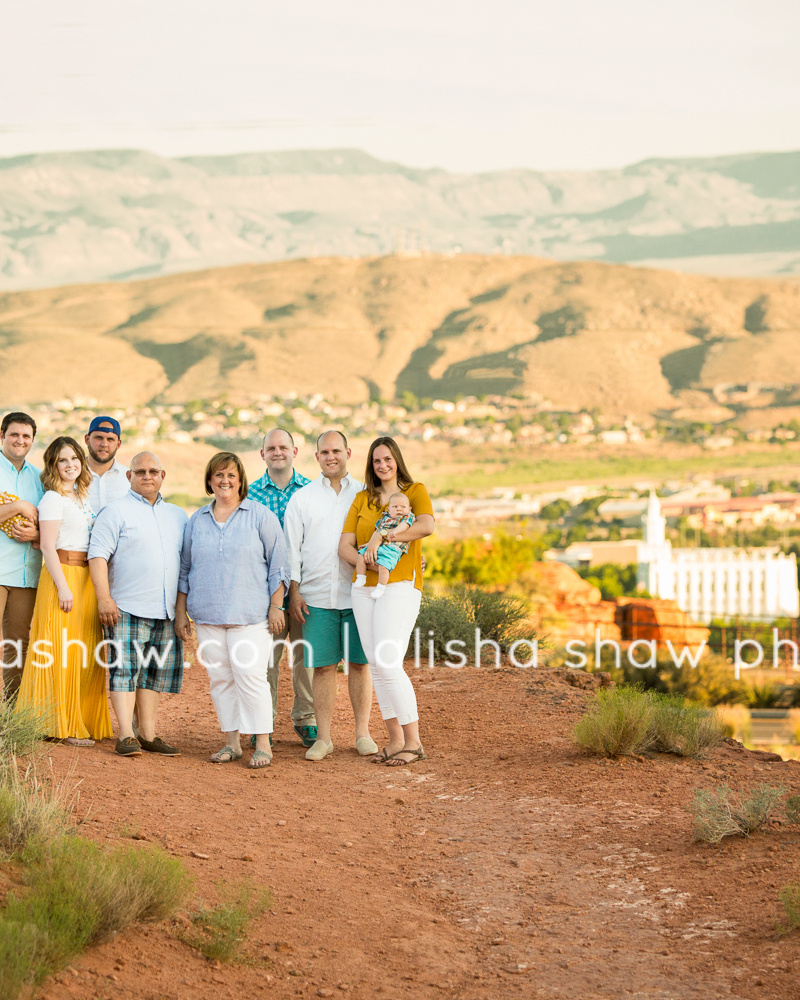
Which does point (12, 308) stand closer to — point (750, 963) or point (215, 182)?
point (215, 182)

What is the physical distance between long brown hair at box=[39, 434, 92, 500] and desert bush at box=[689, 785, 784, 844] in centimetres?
342

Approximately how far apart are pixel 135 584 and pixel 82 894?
2.57 m

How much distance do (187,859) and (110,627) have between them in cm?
175

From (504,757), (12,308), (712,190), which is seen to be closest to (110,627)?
(504,757)

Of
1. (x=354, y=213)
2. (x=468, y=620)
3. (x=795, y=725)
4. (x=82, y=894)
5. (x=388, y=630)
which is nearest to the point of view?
(x=82, y=894)

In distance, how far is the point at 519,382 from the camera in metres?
102

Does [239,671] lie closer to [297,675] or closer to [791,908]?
[297,675]

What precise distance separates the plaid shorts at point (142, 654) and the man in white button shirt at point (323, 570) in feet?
2.36

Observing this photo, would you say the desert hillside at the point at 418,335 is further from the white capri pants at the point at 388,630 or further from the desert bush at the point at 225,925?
the desert bush at the point at 225,925

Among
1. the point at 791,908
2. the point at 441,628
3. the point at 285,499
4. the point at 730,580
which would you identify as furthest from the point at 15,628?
the point at 730,580

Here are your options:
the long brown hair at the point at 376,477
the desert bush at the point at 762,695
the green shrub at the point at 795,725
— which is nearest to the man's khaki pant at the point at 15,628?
the long brown hair at the point at 376,477

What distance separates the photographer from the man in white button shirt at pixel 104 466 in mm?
6246

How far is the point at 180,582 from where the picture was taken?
6.14 metres

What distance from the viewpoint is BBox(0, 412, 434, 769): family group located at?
19.4ft
